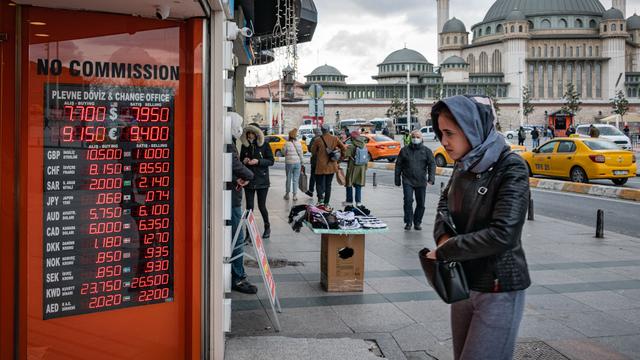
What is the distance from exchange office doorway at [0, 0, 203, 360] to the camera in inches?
147

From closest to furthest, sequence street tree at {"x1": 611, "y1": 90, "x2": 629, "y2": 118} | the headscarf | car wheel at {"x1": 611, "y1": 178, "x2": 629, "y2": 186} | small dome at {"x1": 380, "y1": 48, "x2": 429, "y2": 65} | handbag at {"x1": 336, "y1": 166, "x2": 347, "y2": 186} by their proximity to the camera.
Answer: the headscarf < handbag at {"x1": 336, "y1": 166, "x2": 347, "y2": 186} < car wheel at {"x1": 611, "y1": 178, "x2": 629, "y2": 186} < street tree at {"x1": 611, "y1": 90, "x2": 629, "y2": 118} < small dome at {"x1": 380, "y1": 48, "x2": 429, "y2": 65}

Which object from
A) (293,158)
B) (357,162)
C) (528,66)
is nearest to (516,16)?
(528,66)

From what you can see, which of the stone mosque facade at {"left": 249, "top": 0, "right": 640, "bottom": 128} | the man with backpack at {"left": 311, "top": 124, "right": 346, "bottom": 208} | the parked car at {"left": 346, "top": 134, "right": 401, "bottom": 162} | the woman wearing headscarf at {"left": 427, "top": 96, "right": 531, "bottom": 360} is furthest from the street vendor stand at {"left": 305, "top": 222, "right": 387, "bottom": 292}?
the stone mosque facade at {"left": 249, "top": 0, "right": 640, "bottom": 128}

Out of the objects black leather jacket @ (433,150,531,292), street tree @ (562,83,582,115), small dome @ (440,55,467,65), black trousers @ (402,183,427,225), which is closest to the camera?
black leather jacket @ (433,150,531,292)

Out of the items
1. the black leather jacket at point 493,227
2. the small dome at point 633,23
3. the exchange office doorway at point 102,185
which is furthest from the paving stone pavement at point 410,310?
the small dome at point 633,23

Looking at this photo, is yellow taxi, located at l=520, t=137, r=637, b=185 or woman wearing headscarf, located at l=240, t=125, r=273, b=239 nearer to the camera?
woman wearing headscarf, located at l=240, t=125, r=273, b=239

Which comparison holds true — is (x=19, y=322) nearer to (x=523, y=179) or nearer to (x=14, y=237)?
(x=14, y=237)

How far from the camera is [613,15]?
4906 inches

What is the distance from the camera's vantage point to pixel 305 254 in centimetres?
915

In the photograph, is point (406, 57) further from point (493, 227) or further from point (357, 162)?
point (493, 227)

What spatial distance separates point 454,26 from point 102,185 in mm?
143598

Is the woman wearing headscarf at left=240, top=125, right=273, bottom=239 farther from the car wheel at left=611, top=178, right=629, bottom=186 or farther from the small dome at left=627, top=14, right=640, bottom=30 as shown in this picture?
the small dome at left=627, top=14, right=640, bottom=30

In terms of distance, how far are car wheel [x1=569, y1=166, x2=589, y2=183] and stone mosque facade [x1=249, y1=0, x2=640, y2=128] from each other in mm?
86250

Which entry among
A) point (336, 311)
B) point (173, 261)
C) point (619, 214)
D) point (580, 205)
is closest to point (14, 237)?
point (173, 261)
